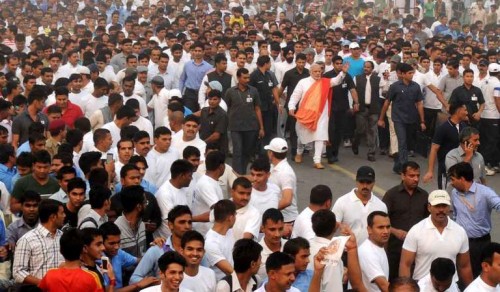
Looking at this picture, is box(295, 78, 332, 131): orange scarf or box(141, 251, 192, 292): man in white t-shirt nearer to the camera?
box(141, 251, 192, 292): man in white t-shirt

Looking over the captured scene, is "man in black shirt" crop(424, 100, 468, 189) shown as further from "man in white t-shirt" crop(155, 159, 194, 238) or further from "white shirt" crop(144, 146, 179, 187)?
"man in white t-shirt" crop(155, 159, 194, 238)

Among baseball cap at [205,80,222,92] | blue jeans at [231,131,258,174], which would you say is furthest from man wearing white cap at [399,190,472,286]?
baseball cap at [205,80,222,92]

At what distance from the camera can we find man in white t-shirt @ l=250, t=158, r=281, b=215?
32.8ft

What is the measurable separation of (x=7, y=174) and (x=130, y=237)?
8.03 ft

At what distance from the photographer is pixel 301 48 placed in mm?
19562

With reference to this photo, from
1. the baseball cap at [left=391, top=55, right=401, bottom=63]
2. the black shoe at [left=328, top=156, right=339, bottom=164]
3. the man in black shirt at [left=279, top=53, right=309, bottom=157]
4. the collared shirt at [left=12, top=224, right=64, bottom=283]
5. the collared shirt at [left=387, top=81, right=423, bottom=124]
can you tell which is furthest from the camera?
the baseball cap at [left=391, top=55, right=401, bottom=63]

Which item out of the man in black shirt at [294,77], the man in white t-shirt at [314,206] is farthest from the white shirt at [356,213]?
the man in black shirt at [294,77]

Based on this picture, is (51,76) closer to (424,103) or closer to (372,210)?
(424,103)

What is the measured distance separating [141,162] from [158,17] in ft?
56.7

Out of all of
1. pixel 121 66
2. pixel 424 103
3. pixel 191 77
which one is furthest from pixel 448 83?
pixel 121 66

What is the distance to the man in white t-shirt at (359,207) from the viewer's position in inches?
381

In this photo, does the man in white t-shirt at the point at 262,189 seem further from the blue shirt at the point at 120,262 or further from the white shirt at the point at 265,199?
the blue shirt at the point at 120,262

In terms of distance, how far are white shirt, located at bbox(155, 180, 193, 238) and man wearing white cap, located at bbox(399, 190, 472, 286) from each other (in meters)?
2.06

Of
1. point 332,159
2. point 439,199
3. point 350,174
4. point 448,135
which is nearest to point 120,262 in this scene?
point 439,199
